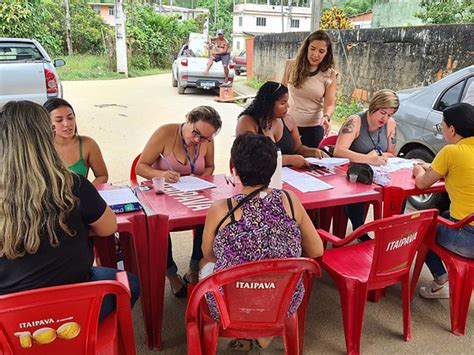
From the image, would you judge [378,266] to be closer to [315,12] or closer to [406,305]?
[406,305]

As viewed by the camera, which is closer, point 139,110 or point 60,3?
point 139,110

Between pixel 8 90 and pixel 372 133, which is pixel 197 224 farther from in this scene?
pixel 8 90

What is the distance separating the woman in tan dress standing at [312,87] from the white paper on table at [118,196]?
191 centimetres

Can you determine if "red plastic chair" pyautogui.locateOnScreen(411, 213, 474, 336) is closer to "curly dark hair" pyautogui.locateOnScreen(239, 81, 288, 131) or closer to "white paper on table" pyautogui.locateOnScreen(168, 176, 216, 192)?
"curly dark hair" pyautogui.locateOnScreen(239, 81, 288, 131)

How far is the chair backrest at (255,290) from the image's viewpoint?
160cm

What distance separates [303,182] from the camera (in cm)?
Answer: 272

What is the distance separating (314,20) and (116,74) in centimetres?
1265

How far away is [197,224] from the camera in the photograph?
2172mm

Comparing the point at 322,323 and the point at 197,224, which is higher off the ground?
the point at 197,224

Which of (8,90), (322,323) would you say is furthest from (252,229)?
(8,90)

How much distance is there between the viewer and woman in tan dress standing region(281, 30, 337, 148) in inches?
148

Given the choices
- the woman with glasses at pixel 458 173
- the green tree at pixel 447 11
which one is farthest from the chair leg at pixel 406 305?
the green tree at pixel 447 11

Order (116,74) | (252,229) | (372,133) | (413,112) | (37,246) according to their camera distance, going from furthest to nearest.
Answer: (116,74) < (413,112) < (372,133) < (252,229) < (37,246)

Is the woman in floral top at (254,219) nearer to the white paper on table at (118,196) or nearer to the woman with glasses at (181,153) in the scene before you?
the white paper on table at (118,196)
